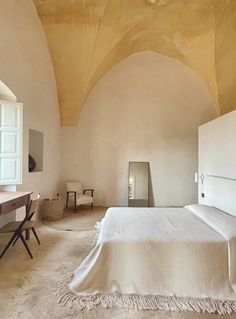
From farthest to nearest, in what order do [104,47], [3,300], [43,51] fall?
[104,47] < [43,51] < [3,300]

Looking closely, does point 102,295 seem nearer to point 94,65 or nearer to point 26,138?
point 26,138

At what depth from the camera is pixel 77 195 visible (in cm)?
537

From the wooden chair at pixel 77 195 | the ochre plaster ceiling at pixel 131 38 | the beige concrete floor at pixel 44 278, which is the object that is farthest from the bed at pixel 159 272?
the ochre plaster ceiling at pixel 131 38

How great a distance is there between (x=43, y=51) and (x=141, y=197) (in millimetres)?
4167

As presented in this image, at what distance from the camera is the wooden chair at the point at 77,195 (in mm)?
5121

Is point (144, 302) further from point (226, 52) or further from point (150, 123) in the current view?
point (226, 52)

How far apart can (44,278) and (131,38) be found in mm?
5242

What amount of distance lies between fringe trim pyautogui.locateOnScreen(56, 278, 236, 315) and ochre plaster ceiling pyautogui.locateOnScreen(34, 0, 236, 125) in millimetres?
4632

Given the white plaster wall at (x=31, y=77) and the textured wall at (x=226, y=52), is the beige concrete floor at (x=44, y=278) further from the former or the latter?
the textured wall at (x=226, y=52)

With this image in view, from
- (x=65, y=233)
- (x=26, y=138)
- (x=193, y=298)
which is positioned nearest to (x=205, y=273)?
(x=193, y=298)

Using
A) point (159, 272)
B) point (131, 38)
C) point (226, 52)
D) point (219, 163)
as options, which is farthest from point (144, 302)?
point (131, 38)

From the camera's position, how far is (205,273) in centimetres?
192

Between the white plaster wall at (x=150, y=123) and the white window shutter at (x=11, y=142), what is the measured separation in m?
2.44

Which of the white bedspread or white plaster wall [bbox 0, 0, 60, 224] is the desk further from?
the white bedspread
